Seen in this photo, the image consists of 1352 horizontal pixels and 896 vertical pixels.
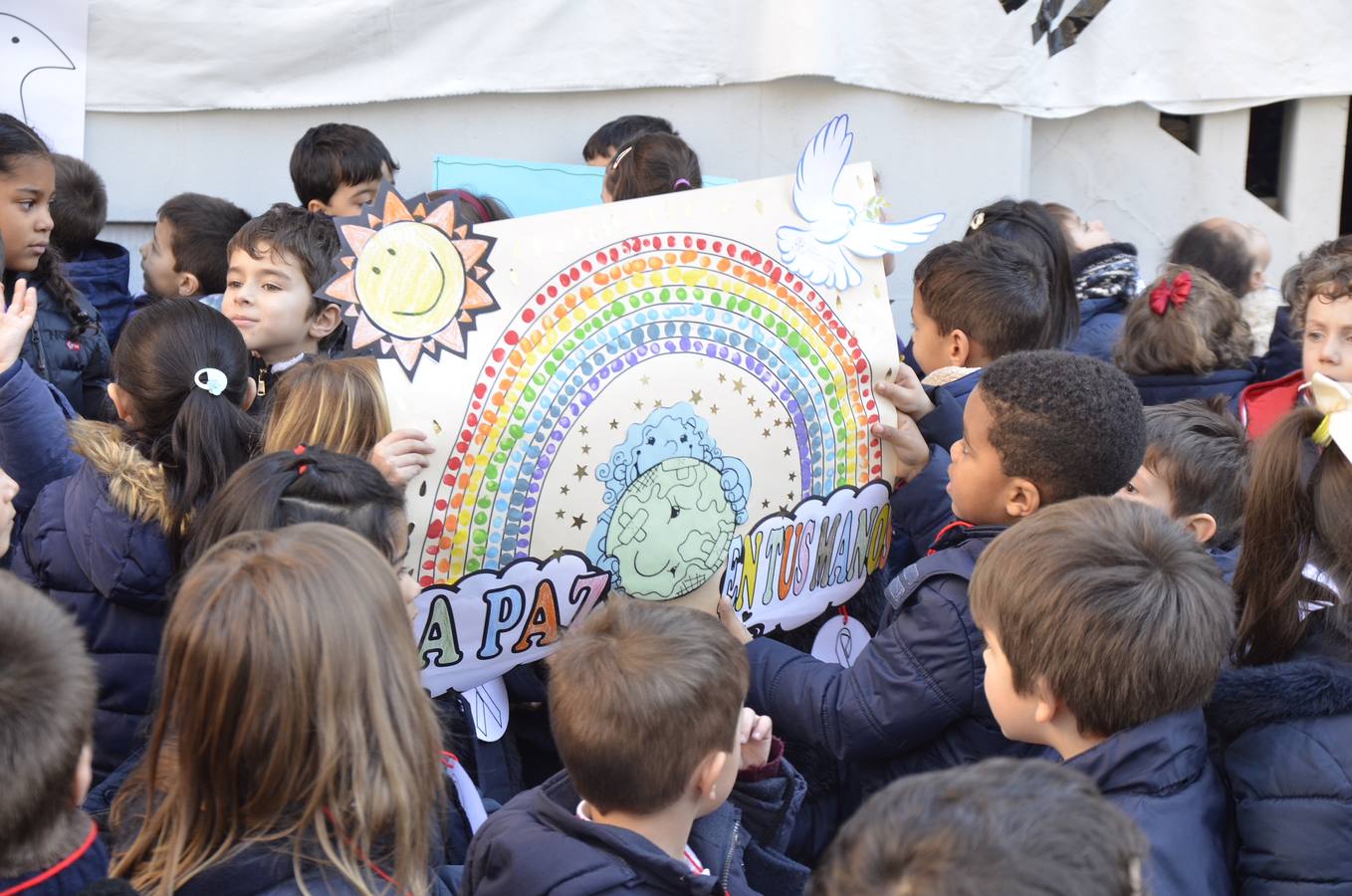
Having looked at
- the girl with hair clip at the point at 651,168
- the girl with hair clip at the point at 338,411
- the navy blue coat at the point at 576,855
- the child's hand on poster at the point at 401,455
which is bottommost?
the navy blue coat at the point at 576,855

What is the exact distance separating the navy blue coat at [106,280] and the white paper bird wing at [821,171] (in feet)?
6.56

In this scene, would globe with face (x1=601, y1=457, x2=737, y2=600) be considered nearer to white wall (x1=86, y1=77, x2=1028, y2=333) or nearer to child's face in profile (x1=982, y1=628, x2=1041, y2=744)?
child's face in profile (x1=982, y1=628, x2=1041, y2=744)

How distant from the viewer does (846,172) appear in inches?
96.0

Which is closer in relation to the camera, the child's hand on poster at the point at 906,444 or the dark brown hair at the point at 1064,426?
the dark brown hair at the point at 1064,426

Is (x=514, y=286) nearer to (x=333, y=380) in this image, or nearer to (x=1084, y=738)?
(x=333, y=380)

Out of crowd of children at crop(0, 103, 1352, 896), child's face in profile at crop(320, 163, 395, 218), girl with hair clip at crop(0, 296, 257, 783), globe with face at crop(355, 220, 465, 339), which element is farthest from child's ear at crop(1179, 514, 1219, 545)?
child's face in profile at crop(320, 163, 395, 218)

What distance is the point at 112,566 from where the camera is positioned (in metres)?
2.07

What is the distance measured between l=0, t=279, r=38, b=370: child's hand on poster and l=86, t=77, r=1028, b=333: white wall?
1871 mm

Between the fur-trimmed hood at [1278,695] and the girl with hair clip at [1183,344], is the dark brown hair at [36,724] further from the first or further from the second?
the girl with hair clip at [1183,344]

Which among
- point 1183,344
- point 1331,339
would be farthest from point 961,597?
point 1183,344

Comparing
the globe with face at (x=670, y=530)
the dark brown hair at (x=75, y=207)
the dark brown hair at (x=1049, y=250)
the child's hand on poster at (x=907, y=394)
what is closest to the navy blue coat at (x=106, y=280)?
the dark brown hair at (x=75, y=207)

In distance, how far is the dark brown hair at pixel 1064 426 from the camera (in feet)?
6.47

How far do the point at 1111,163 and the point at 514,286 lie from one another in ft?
12.5

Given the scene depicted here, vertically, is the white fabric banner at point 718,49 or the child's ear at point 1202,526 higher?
the white fabric banner at point 718,49
